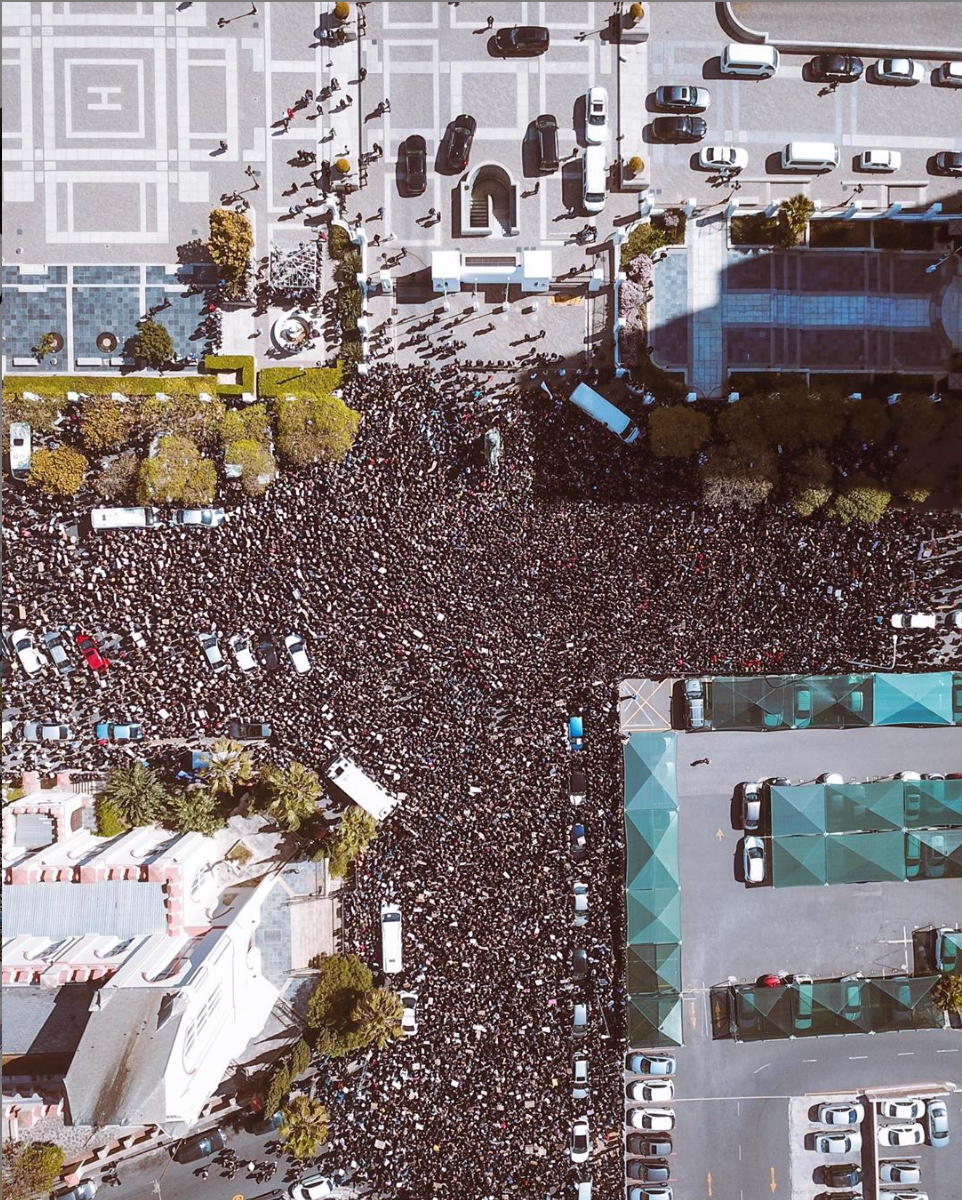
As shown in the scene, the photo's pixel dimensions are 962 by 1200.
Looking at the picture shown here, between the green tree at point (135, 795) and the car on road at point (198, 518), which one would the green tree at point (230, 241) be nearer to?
the car on road at point (198, 518)

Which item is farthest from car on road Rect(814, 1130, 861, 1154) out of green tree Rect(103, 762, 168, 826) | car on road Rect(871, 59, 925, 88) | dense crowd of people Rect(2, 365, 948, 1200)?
car on road Rect(871, 59, 925, 88)

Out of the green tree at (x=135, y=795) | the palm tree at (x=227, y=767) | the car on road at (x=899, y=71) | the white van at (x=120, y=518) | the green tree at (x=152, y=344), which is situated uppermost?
the car on road at (x=899, y=71)

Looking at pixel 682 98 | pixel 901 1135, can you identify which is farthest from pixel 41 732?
pixel 901 1135

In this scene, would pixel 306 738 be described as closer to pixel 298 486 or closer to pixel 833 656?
pixel 298 486

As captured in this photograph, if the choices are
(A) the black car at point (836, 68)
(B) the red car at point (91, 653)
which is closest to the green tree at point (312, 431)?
(B) the red car at point (91, 653)

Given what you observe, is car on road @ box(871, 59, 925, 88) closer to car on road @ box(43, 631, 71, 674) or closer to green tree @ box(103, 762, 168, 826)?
car on road @ box(43, 631, 71, 674)

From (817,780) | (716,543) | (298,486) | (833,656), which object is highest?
(298,486)

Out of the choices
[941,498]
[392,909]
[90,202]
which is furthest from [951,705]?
[90,202]
